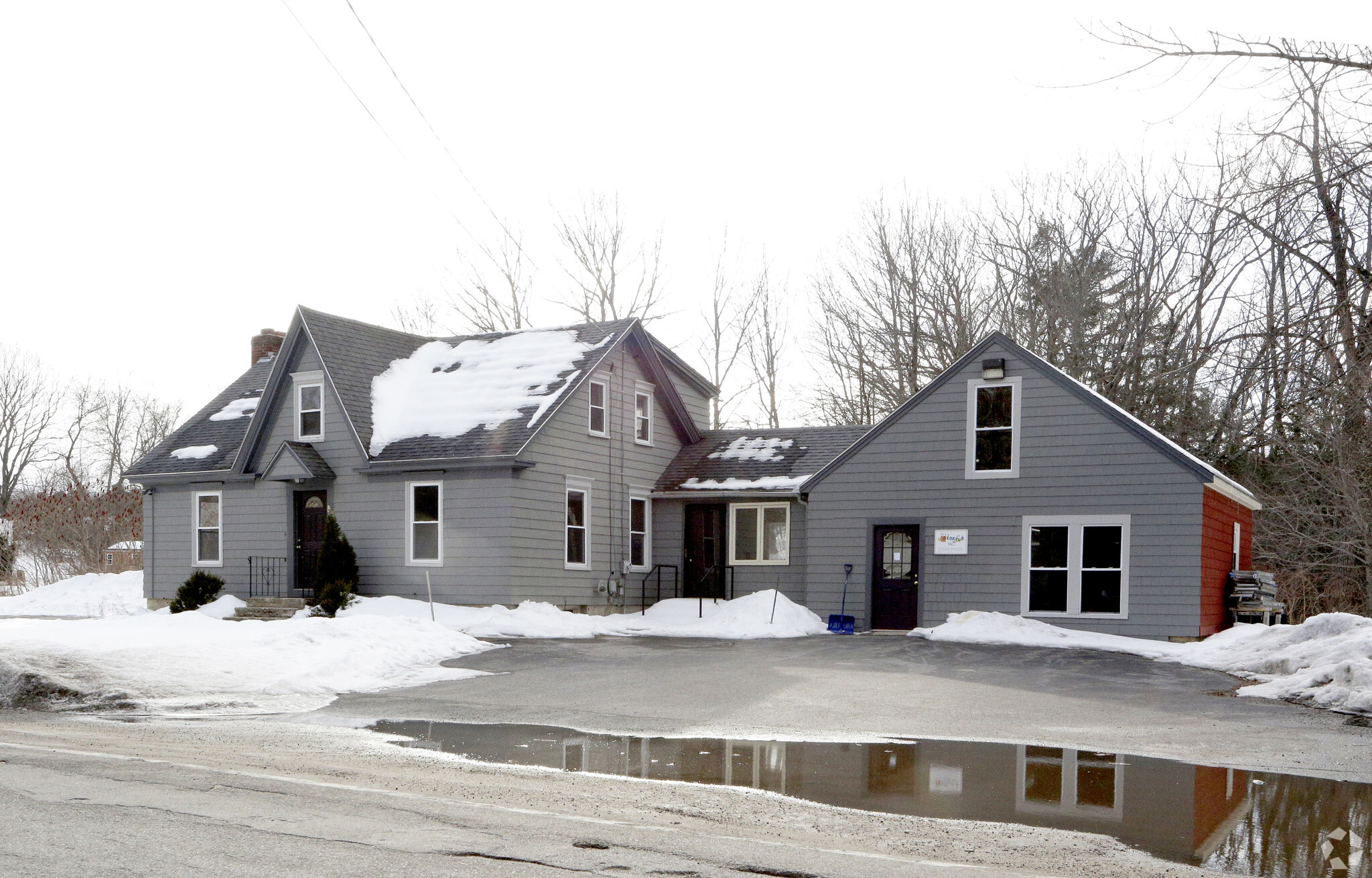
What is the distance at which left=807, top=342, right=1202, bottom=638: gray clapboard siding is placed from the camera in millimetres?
20188

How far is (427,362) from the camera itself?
27797 mm

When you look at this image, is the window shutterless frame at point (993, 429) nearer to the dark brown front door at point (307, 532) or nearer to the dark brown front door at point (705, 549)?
the dark brown front door at point (705, 549)

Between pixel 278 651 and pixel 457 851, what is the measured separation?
382 inches

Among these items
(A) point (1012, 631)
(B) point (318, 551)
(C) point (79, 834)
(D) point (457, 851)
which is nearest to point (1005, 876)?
(D) point (457, 851)

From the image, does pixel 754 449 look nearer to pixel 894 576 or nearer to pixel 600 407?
pixel 600 407

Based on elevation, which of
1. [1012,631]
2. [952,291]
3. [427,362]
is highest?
[952,291]

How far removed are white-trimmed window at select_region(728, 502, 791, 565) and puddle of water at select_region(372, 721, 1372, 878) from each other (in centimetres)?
1604

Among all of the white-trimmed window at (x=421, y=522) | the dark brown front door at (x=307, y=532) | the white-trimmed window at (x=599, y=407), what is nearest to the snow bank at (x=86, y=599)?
the dark brown front door at (x=307, y=532)

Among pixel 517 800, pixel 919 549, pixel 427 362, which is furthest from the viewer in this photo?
pixel 427 362

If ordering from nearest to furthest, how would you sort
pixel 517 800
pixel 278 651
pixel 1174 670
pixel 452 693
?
pixel 517 800 < pixel 452 693 < pixel 278 651 < pixel 1174 670

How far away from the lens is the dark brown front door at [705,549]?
26.8m

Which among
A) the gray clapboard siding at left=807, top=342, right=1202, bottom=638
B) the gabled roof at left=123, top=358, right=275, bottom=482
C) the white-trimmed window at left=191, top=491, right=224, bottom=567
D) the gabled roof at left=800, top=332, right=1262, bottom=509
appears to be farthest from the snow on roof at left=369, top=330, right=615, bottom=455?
the gray clapboard siding at left=807, top=342, right=1202, bottom=638

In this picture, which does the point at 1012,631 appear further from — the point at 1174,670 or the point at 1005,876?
the point at 1005,876

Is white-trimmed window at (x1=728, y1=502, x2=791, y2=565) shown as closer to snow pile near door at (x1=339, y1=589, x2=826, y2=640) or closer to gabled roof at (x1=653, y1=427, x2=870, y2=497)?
gabled roof at (x1=653, y1=427, x2=870, y2=497)
